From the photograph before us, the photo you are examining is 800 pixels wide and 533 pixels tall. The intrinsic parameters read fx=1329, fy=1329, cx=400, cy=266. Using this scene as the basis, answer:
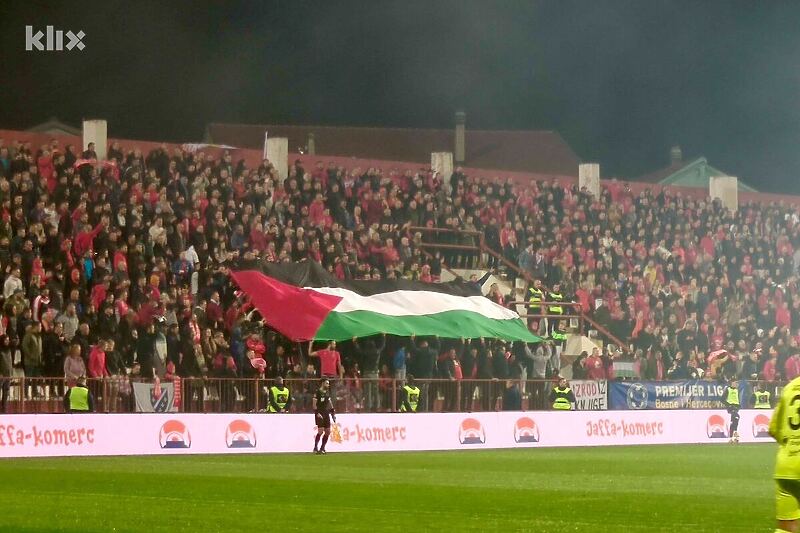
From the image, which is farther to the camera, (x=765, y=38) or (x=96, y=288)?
(x=765, y=38)

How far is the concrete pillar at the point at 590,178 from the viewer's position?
47406 mm

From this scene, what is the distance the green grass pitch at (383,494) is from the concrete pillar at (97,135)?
1140cm

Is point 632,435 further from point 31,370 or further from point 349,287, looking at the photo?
point 31,370

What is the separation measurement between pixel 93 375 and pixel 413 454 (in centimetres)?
691

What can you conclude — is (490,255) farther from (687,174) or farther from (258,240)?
(687,174)

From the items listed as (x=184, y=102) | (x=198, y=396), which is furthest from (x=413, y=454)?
(x=184, y=102)

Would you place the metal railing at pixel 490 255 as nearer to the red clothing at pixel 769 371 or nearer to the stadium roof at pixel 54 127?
the red clothing at pixel 769 371

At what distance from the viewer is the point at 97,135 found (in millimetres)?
34906

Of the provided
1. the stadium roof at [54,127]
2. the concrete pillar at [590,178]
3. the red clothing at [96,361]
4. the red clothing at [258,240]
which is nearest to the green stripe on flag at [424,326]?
the red clothing at [258,240]

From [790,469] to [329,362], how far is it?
23.9 metres

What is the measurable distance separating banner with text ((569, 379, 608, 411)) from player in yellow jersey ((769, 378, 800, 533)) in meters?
27.7

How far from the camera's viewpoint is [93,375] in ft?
88.8

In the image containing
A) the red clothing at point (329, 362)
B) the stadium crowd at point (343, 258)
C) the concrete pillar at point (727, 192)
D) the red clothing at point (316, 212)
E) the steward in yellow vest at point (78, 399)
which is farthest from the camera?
the concrete pillar at point (727, 192)

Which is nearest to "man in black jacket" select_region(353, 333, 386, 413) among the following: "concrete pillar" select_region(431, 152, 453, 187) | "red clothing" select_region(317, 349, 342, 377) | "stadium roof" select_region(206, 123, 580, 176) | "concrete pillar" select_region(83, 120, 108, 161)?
"red clothing" select_region(317, 349, 342, 377)
